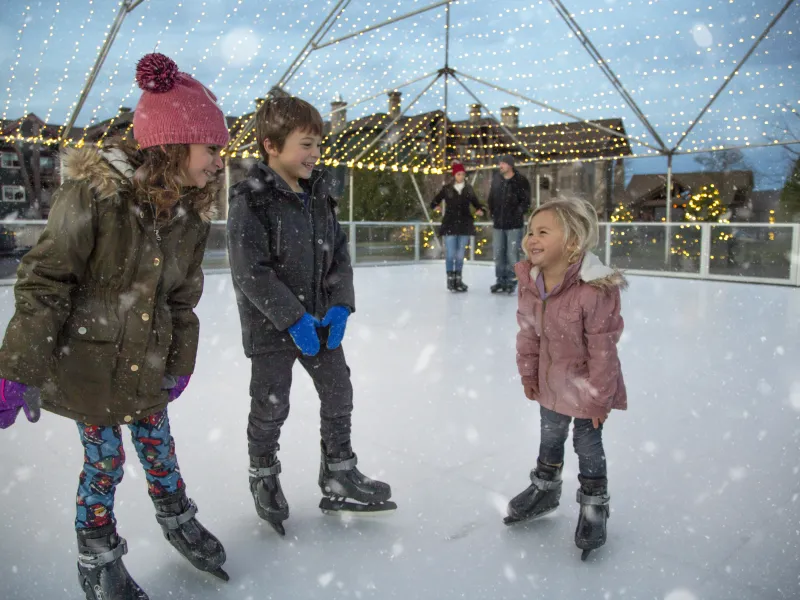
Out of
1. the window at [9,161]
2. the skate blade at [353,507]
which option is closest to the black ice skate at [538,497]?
the skate blade at [353,507]

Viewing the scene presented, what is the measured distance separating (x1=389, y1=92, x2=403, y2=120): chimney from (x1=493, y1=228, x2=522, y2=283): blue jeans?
10.5 feet

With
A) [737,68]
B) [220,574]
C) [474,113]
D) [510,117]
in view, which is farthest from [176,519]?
[510,117]

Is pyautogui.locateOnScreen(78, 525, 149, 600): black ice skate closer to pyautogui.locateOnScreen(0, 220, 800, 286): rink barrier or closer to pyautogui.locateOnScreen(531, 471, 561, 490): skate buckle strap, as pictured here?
pyautogui.locateOnScreen(531, 471, 561, 490): skate buckle strap

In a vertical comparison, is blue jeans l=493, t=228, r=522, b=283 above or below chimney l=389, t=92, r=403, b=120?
below

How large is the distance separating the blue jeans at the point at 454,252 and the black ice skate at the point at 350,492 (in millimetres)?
4798

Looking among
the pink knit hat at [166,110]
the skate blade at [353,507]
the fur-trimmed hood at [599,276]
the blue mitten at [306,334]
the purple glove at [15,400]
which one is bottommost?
the skate blade at [353,507]

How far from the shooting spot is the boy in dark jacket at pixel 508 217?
6234 mm

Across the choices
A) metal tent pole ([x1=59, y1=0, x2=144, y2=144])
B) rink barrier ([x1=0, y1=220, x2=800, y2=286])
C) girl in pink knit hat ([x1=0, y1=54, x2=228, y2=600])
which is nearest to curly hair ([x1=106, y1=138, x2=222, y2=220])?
girl in pink knit hat ([x1=0, y1=54, x2=228, y2=600])

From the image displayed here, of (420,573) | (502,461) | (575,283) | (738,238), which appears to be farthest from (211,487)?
(738,238)

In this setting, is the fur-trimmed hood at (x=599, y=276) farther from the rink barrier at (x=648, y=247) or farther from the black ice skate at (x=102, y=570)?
the rink barrier at (x=648, y=247)

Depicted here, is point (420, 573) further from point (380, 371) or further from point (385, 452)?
point (380, 371)

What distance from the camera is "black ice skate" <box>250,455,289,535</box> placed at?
1.55 m

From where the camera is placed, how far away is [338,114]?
8.76 metres

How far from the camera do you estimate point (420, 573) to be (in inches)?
54.5
